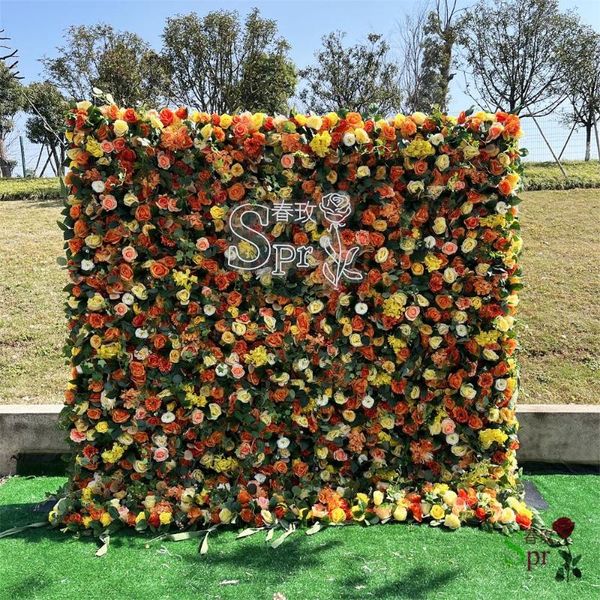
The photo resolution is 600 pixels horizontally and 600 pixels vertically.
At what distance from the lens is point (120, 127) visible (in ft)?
9.61

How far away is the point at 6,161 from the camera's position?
19.8m

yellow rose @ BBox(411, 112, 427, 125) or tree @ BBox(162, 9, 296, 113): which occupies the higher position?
tree @ BBox(162, 9, 296, 113)

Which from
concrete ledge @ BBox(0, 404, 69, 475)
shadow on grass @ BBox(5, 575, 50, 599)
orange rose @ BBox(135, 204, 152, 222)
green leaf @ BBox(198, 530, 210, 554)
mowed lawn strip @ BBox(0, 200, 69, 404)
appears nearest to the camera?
shadow on grass @ BBox(5, 575, 50, 599)

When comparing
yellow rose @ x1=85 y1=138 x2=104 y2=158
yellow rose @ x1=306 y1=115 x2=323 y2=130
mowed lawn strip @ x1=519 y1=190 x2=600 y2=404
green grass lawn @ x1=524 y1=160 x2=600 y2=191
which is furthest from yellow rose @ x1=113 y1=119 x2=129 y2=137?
green grass lawn @ x1=524 y1=160 x2=600 y2=191

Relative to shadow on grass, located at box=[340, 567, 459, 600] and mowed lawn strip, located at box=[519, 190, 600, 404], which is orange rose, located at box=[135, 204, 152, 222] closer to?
shadow on grass, located at box=[340, 567, 459, 600]

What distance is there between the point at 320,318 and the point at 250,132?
3.32 feet

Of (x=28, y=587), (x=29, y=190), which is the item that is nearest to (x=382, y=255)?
(x=28, y=587)

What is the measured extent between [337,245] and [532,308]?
371 cm

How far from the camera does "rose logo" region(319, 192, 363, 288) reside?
3.06 meters

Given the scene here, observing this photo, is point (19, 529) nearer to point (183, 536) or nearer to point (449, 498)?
point (183, 536)

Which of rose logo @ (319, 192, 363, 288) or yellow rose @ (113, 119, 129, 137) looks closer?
yellow rose @ (113, 119, 129, 137)

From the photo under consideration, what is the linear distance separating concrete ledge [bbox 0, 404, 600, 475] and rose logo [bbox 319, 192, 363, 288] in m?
1.68

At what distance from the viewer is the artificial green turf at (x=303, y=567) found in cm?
255

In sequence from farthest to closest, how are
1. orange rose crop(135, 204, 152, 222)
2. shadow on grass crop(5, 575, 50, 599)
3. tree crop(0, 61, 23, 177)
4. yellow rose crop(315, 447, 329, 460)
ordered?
tree crop(0, 61, 23, 177), yellow rose crop(315, 447, 329, 460), orange rose crop(135, 204, 152, 222), shadow on grass crop(5, 575, 50, 599)
